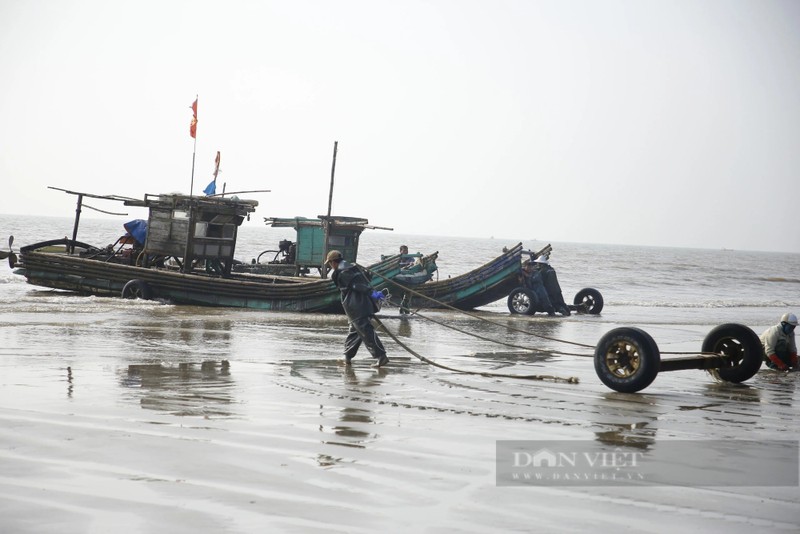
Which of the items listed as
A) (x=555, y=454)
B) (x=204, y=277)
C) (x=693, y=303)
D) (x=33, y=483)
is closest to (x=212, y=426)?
(x=33, y=483)

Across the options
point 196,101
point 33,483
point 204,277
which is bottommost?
point 33,483

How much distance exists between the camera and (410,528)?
4559mm

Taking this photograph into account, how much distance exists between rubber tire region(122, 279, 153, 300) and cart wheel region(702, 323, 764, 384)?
14.9 metres

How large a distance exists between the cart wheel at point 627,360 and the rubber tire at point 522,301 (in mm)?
14103

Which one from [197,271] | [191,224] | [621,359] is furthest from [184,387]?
[197,271]

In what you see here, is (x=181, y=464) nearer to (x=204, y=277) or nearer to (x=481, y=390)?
(x=481, y=390)

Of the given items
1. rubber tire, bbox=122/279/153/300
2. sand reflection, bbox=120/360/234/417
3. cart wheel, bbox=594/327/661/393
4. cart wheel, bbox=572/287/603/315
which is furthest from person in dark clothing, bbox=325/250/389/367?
cart wheel, bbox=572/287/603/315

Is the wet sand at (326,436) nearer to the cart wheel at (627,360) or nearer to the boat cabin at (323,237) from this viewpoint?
the cart wheel at (627,360)

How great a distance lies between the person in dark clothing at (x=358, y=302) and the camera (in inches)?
435

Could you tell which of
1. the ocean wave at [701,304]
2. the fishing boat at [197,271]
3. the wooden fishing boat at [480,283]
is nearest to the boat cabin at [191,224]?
the fishing boat at [197,271]

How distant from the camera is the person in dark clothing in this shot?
36.2 feet

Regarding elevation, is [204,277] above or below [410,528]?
above

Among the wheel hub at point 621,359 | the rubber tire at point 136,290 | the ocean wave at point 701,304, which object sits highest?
the ocean wave at point 701,304

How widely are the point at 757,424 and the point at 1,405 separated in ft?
22.2
